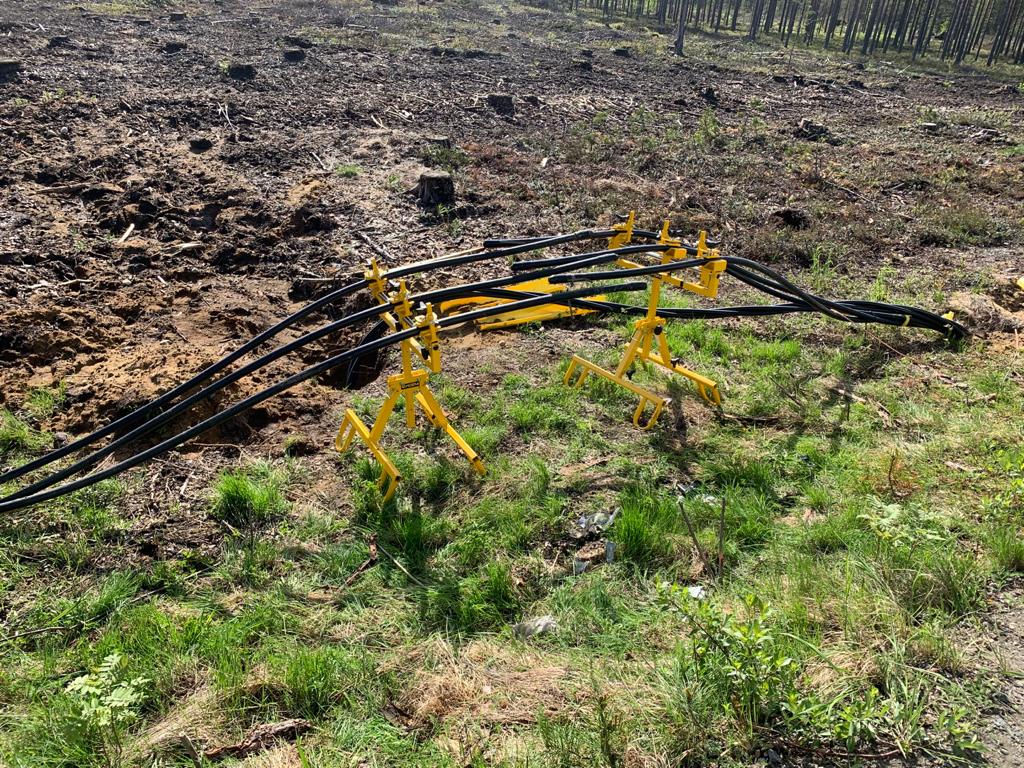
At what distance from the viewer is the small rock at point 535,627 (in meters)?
3.65

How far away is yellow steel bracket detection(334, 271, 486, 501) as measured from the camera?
425 centimetres

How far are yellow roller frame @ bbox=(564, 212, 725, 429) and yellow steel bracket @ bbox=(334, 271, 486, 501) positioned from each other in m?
1.50

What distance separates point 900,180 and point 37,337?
14463 millimetres

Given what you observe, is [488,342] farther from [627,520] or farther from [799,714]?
[799,714]

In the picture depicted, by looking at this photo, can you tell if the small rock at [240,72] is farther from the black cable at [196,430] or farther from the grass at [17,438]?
the black cable at [196,430]

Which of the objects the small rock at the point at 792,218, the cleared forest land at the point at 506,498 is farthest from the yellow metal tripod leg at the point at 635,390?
the small rock at the point at 792,218

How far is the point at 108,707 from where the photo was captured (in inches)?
107

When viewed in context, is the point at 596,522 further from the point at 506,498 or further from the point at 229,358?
the point at 229,358

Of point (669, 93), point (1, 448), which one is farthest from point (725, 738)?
point (669, 93)

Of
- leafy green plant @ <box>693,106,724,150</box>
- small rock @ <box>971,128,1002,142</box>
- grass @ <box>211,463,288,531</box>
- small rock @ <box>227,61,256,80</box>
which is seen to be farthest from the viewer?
small rock @ <box>227,61,256,80</box>

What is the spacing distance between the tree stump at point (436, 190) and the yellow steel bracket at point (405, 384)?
243 inches

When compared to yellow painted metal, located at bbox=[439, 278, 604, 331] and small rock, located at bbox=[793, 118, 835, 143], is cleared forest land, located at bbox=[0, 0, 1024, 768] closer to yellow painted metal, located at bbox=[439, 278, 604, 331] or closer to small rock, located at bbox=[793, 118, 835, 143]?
yellow painted metal, located at bbox=[439, 278, 604, 331]

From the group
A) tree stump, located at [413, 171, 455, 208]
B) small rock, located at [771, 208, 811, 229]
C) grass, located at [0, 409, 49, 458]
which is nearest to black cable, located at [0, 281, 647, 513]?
grass, located at [0, 409, 49, 458]

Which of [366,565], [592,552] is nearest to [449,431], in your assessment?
[366,565]
